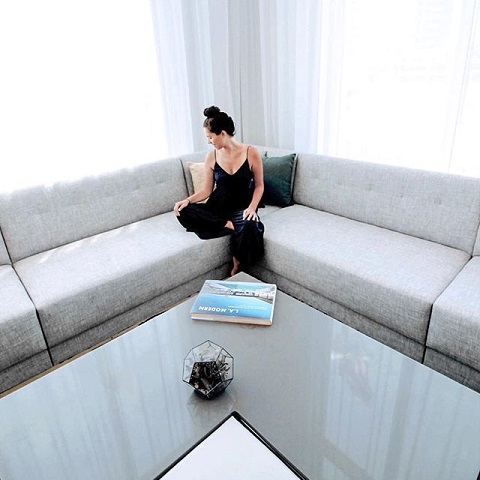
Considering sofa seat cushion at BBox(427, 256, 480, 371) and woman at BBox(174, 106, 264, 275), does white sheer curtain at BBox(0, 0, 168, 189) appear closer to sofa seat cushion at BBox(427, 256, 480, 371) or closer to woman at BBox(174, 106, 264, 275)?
woman at BBox(174, 106, 264, 275)

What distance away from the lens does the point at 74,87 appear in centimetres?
229

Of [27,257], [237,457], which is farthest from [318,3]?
[237,457]

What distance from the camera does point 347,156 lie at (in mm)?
2613

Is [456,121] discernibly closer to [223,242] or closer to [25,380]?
[223,242]

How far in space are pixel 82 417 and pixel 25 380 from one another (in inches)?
28.8

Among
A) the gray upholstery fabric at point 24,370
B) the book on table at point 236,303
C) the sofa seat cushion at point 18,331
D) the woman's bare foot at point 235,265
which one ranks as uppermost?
the book on table at point 236,303

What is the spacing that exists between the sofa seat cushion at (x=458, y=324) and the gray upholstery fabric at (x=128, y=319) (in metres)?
1.01

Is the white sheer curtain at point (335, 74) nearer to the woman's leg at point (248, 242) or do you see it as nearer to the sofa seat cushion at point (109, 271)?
the woman's leg at point (248, 242)

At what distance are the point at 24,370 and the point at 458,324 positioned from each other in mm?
1760

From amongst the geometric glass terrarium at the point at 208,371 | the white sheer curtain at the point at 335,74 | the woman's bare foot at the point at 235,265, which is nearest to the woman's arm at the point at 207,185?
the woman's bare foot at the point at 235,265

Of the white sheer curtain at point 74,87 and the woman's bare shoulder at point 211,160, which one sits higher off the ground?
the white sheer curtain at point 74,87

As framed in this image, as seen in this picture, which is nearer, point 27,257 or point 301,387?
point 301,387

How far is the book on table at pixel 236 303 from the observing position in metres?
1.41

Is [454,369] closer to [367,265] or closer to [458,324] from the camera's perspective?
[458,324]
